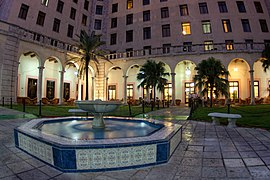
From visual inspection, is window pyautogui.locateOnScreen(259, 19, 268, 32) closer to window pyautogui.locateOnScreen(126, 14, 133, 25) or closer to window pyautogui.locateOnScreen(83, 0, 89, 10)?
window pyautogui.locateOnScreen(126, 14, 133, 25)

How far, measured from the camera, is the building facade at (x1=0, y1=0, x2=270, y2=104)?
Answer: 2122cm

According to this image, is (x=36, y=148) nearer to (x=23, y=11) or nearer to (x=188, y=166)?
(x=188, y=166)

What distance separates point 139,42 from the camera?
91.3 feet

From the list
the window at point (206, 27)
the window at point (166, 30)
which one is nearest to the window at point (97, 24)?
the window at point (166, 30)

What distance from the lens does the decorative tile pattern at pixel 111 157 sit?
9.89ft

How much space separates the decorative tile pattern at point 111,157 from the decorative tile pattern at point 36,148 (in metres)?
0.65

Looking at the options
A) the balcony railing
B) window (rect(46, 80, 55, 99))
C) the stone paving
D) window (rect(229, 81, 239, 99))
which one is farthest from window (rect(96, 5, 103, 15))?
the stone paving

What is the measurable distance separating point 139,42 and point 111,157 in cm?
2622

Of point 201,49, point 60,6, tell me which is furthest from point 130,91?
point 60,6

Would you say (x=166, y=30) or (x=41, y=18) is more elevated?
(x=41, y=18)

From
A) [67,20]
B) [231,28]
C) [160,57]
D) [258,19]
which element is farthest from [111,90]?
[258,19]

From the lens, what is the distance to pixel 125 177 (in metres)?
2.81

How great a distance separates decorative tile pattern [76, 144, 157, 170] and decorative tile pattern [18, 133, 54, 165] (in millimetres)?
649

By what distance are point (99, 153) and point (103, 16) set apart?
32673 mm
